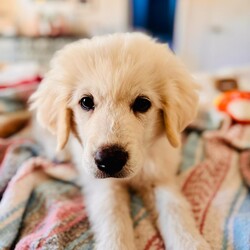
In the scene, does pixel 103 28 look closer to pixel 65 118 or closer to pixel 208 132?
pixel 208 132

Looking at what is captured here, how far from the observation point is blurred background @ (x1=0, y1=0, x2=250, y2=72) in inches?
129

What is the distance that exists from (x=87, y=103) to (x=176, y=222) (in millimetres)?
458

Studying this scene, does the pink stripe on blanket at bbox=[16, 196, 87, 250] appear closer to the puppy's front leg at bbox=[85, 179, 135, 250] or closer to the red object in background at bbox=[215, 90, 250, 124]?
the puppy's front leg at bbox=[85, 179, 135, 250]

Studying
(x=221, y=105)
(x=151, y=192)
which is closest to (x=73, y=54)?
(x=151, y=192)

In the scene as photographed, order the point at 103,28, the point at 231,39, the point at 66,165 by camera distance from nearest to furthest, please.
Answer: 1. the point at 66,165
2. the point at 231,39
3. the point at 103,28

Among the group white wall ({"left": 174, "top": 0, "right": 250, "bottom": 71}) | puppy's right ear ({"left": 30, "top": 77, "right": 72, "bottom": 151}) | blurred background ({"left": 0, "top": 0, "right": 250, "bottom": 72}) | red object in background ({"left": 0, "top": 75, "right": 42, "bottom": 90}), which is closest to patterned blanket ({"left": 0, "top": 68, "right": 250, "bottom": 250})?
puppy's right ear ({"left": 30, "top": 77, "right": 72, "bottom": 151})

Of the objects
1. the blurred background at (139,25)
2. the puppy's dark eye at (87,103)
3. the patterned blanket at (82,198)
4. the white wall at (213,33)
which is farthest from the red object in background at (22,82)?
the white wall at (213,33)

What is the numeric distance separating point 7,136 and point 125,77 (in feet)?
2.63

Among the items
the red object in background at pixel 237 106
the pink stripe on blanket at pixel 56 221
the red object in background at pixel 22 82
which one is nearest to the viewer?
the pink stripe on blanket at pixel 56 221

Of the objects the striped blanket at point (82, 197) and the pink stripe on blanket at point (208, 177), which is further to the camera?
the pink stripe on blanket at point (208, 177)

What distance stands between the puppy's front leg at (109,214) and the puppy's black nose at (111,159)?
18 centimetres

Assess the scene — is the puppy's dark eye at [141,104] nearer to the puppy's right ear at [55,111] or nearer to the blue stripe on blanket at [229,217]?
the puppy's right ear at [55,111]

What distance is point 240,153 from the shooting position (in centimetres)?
134

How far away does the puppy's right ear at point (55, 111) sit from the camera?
3.41ft
